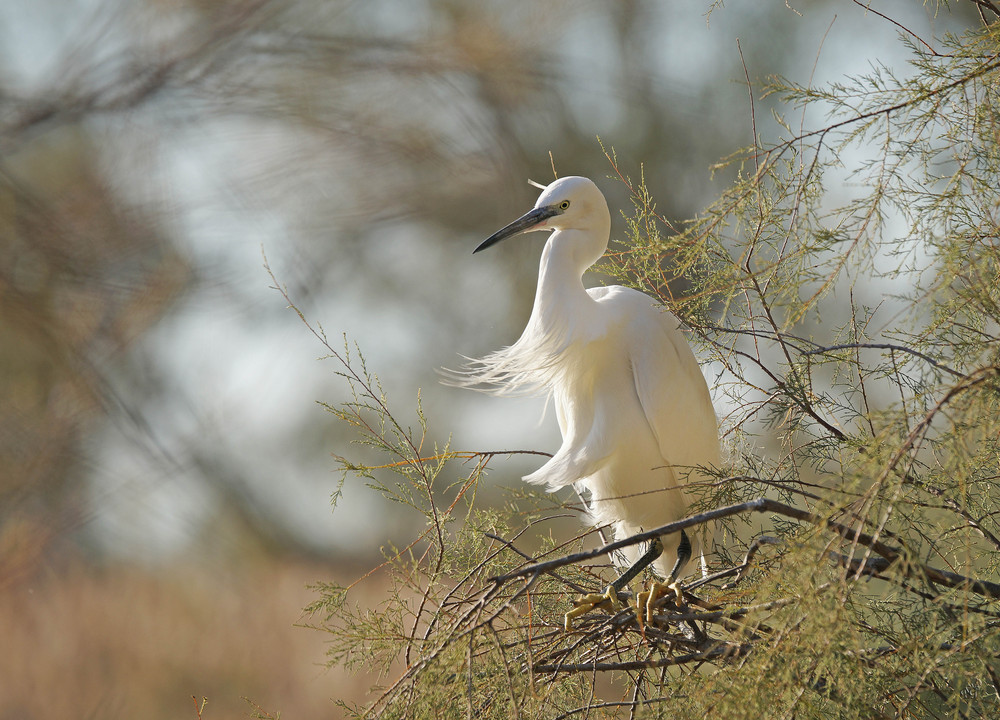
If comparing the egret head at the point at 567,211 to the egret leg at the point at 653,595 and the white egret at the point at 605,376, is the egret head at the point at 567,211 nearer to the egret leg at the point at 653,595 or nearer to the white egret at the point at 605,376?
the white egret at the point at 605,376

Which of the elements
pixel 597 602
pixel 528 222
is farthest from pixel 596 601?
pixel 528 222

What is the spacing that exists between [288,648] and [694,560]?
1.64 meters

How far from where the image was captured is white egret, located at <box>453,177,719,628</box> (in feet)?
3.31

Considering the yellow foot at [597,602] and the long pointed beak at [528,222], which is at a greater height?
the long pointed beak at [528,222]

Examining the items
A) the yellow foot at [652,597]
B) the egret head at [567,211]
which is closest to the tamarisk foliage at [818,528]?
the yellow foot at [652,597]

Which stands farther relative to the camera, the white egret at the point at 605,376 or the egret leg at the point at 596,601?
the white egret at the point at 605,376

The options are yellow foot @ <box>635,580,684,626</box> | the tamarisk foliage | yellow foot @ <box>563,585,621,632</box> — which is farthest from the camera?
yellow foot @ <box>563,585,621,632</box>

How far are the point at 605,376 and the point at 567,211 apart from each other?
213 millimetres

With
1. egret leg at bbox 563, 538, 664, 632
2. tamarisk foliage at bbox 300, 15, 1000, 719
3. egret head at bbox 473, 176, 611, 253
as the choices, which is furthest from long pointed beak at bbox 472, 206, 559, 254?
egret leg at bbox 563, 538, 664, 632

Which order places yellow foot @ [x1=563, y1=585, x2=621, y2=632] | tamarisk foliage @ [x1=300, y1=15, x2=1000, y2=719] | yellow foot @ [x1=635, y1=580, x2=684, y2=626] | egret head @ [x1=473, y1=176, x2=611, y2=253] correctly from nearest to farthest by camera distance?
tamarisk foliage @ [x1=300, y1=15, x2=1000, y2=719]
yellow foot @ [x1=635, y1=580, x2=684, y2=626]
yellow foot @ [x1=563, y1=585, x2=621, y2=632]
egret head @ [x1=473, y1=176, x2=611, y2=253]

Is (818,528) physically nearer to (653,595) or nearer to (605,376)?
(653,595)

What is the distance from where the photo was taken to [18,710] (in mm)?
2258

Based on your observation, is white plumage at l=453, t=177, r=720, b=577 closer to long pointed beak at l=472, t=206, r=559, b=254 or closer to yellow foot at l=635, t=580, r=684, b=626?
long pointed beak at l=472, t=206, r=559, b=254

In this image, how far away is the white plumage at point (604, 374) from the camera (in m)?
1.01
